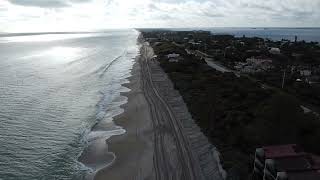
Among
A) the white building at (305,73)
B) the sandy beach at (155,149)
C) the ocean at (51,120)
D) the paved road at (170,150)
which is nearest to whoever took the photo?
the paved road at (170,150)

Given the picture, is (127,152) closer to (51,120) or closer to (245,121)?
(245,121)

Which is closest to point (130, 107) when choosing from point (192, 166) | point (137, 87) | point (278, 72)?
point (137, 87)

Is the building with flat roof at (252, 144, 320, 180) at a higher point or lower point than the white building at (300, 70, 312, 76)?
higher

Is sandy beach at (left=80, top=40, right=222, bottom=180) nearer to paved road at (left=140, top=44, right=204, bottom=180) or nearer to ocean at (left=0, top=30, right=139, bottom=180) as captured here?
paved road at (left=140, top=44, right=204, bottom=180)

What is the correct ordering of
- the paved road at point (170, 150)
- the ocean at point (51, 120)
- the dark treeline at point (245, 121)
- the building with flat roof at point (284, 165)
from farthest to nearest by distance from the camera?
the ocean at point (51, 120) → the dark treeline at point (245, 121) → the paved road at point (170, 150) → the building with flat roof at point (284, 165)

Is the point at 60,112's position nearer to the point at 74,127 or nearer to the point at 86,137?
the point at 74,127

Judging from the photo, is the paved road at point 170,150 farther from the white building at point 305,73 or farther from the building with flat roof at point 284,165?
the white building at point 305,73

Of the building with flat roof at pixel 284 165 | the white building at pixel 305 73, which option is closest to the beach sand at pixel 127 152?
the building with flat roof at pixel 284 165

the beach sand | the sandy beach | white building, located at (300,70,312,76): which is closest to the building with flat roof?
the sandy beach
